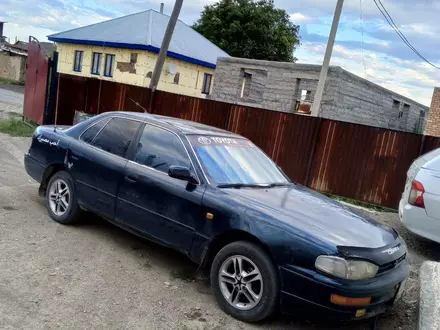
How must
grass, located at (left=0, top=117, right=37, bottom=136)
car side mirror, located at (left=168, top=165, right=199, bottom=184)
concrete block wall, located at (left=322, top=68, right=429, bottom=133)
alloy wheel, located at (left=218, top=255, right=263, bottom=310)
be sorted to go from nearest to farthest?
alloy wheel, located at (left=218, top=255, right=263, bottom=310) → car side mirror, located at (left=168, top=165, right=199, bottom=184) → grass, located at (left=0, top=117, right=37, bottom=136) → concrete block wall, located at (left=322, top=68, right=429, bottom=133)

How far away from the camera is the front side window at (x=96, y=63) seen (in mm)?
25469

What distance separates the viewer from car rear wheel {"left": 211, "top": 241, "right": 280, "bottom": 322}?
349 cm

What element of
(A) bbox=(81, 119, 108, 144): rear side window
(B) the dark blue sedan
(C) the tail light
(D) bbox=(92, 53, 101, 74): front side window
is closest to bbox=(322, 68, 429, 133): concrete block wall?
(C) the tail light

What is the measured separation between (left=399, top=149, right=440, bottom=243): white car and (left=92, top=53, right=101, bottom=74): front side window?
74.5 feet

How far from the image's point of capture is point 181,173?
408cm

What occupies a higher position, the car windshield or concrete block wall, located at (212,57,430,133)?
concrete block wall, located at (212,57,430,133)

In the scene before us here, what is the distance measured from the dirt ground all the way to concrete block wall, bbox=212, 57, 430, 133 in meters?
11.9

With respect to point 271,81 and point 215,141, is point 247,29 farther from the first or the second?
point 215,141

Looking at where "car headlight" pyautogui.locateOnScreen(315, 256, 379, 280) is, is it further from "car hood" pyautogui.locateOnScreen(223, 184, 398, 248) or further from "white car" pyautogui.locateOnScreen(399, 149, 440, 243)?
"white car" pyautogui.locateOnScreen(399, 149, 440, 243)

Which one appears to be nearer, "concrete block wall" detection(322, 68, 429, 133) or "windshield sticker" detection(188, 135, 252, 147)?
"windshield sticker" detection(188, 135, 252, 147)

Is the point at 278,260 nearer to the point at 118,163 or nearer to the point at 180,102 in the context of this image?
the point at 118,163

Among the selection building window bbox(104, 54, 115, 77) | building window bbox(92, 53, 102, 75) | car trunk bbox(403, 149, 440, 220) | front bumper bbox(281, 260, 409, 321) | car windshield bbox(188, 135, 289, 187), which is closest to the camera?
front bumper bbox(281, 260, 409, 321)

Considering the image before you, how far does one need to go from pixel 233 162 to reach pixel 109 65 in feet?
71.9

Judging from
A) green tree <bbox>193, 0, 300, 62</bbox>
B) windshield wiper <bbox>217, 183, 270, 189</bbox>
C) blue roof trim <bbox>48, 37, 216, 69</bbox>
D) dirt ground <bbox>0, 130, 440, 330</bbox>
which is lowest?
dirt ground <bbox>0, 130, 440, 330</bbox>
